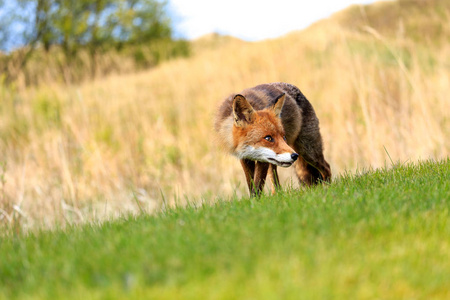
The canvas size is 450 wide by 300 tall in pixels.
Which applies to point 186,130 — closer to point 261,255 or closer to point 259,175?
point 259,175

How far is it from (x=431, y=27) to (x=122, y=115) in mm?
10897

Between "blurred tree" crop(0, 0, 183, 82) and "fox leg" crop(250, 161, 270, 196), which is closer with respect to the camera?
"fox leg" crop(250, 161, 270, 196)

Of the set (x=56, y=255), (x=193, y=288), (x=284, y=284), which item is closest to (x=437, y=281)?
(x=284, y=284)

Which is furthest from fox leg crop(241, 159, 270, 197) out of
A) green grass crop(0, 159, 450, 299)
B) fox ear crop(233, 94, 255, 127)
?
green grass crop(0, 159, 450, 299)

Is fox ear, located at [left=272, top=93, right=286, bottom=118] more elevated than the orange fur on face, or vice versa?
fox ear, located at [left=272, top=93, right=286, bottom=118]

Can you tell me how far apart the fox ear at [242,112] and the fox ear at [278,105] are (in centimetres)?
23

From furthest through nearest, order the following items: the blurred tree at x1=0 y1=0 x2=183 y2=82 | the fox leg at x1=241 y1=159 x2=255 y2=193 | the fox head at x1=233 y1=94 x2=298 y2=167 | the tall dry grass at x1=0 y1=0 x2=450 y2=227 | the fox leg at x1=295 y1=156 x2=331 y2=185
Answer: the blurred tree at x1=0 y1=0 x2=183 y2=82
the tall dry grass at x1=0 y1=0 x2=450 y2=227
the fox leg at x1=295 y1=156 x2=331 y2=185
the fox leg at x1=241 y1=159 x2=255 y2=193
the fox head at x1=233 y1=94 x2=298 y2=167

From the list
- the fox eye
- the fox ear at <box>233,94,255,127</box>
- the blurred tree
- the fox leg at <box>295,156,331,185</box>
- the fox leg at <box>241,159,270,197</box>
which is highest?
the blurred tree

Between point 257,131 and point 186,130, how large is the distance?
253 inches

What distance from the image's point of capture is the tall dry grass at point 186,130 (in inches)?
271

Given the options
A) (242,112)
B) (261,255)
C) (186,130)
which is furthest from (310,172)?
(186,130)

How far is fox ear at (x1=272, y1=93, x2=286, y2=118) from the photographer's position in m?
4.58

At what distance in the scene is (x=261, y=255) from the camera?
2.44m

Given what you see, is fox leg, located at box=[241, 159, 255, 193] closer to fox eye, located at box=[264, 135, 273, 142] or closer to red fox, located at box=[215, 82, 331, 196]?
red fox, located at box=[215, 82, 331, 196]
